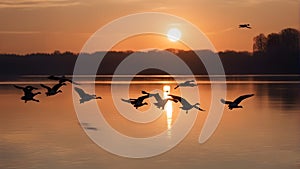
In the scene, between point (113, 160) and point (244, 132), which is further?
point (244, 132)

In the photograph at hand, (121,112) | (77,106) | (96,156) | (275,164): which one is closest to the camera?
(275,164)

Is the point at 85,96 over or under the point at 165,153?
over

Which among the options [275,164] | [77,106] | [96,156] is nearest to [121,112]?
[77,106]

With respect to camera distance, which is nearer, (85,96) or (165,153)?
(165,153)

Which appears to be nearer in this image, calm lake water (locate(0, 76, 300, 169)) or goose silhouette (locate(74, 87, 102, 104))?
calm lake water (locate(0, 76, 300, 169))

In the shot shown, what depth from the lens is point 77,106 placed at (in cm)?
4347

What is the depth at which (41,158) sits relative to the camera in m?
20.5

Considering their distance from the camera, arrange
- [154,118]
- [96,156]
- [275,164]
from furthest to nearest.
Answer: [154,118], [96,156], [275,164]

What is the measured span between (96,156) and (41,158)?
1.84 m

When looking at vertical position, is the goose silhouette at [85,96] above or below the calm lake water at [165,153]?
above

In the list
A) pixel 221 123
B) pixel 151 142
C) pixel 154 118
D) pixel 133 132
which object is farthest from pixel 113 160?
pixel 154 118

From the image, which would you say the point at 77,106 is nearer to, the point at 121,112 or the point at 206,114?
the point at 121,112

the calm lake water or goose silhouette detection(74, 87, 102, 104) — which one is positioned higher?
goose silhouette detection(74, 87, 102, 104)

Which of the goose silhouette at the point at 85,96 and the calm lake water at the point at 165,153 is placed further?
the goose silhouette at the point at 85,96
